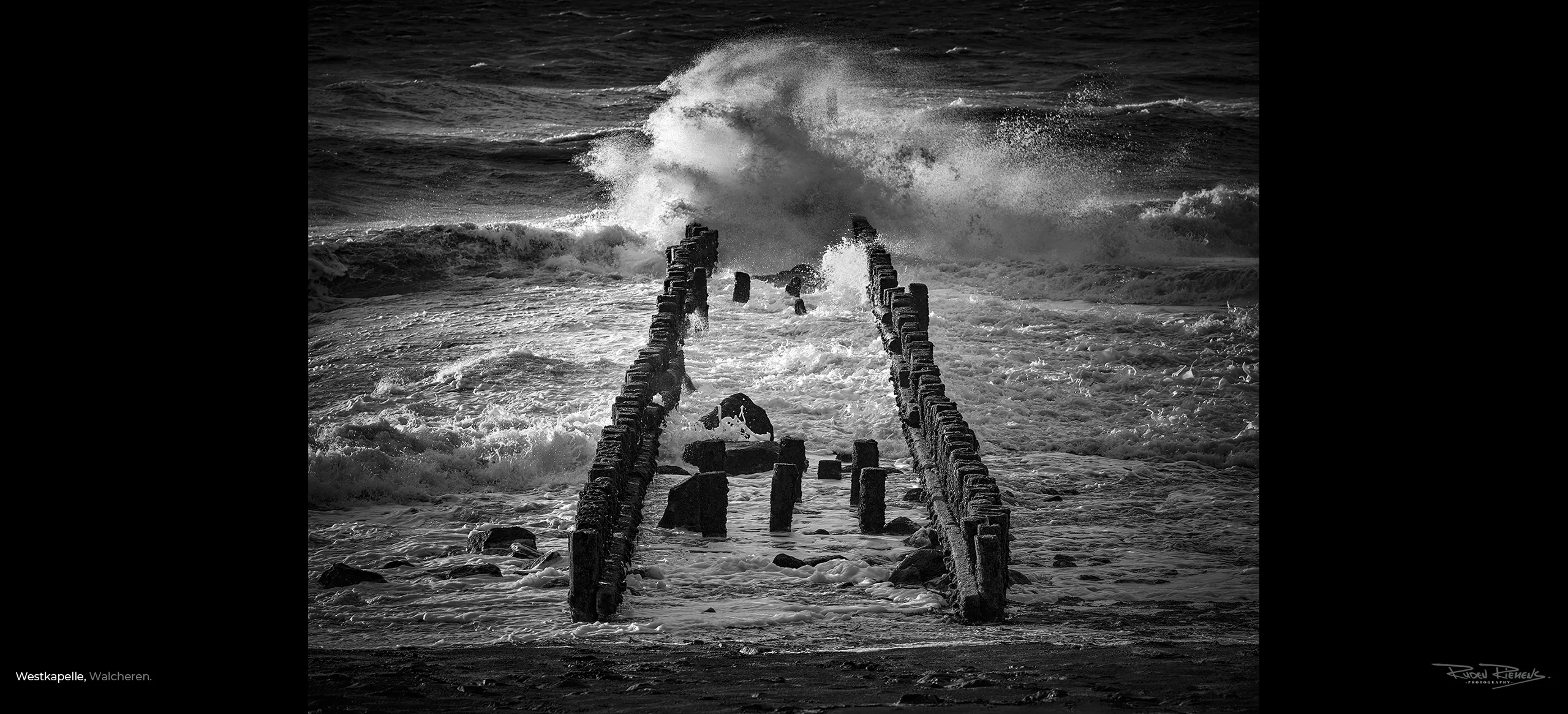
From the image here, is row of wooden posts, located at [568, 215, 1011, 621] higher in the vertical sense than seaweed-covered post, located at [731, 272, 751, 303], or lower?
lower

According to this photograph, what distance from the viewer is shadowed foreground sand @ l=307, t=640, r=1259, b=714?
827cm

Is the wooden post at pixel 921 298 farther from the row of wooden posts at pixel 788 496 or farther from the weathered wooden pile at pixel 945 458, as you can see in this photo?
the row of wooden posts at pixel 788 496

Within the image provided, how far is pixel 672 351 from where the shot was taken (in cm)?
1536

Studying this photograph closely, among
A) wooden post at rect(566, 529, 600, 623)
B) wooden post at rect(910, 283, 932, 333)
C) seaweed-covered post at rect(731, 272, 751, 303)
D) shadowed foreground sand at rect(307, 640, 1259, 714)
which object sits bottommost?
shadowed foreground sand at rect(307, 640, 1259, 714)

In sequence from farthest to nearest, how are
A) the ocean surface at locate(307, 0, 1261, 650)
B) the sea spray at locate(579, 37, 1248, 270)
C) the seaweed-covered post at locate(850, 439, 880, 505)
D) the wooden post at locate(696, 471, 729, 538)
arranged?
1. the sea spray at locate(579, 37, 1248, 270)
2. the seaweed-covered post at locate(850, 439, 880, 505)
3. the wooden post at locate(696, 471, 729, 538)
4. the ocean surface at locate(307, 0, 1261, 650)

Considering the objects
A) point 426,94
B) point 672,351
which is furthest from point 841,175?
point 672,351

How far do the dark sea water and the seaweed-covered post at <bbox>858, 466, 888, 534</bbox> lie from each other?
13063 mm

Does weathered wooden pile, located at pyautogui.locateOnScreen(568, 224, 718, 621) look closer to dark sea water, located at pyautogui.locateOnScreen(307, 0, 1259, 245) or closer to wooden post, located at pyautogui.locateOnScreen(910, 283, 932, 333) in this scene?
wooden post, located at pyautogui.locateOnScreen(910, 283, 932, 333)

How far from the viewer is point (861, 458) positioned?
13.3 metres

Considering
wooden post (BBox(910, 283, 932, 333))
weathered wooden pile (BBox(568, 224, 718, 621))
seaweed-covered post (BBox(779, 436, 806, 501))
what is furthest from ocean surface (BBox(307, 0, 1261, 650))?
wooden post (BBox(910, 283, 932, 333))
